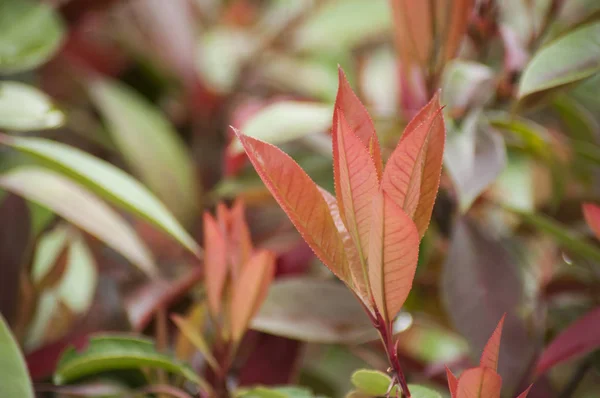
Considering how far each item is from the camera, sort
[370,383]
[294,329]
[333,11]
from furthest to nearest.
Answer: [333,11]
[294,329]
[370,383]

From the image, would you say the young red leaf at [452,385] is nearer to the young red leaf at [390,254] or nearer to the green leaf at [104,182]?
the young red leaf at [390,254]

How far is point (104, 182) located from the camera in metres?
0.45

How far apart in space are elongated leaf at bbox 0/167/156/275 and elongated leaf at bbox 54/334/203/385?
3.2 inches


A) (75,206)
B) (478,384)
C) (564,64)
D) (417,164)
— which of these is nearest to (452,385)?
(478,384)

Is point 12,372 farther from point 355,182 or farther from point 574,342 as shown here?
point 574,342

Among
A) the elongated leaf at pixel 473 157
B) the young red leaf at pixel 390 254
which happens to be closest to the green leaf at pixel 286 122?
the elongated leaf at pixel 473 157

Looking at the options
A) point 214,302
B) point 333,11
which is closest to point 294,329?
point 214,302

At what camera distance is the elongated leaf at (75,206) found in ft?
1.52

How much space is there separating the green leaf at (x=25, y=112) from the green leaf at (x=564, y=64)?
35 cm

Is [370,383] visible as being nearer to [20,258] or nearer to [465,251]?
[465,251]

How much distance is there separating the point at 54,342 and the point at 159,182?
0.31m

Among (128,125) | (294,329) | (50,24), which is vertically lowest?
(294,329)

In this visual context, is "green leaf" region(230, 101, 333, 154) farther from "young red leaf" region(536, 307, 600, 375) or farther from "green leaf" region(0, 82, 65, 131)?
"young red leaf" region(536, 307, 600, 375)

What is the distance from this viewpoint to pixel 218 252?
43cm
